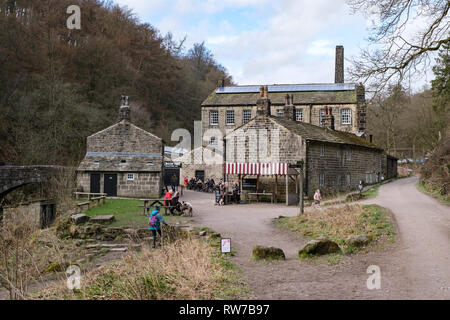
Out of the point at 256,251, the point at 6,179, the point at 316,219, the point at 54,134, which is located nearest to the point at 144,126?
the point at 54,134

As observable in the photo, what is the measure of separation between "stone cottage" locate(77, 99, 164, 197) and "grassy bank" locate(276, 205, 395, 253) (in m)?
14.3

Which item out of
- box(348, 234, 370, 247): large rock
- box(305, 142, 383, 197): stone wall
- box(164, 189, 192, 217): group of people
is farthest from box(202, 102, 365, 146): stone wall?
box(348, 234, 370, 247): large rock

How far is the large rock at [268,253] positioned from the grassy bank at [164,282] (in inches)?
49.1

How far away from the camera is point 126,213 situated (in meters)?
20.6

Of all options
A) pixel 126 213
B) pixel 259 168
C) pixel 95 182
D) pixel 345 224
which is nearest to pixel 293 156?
pixel 259 168

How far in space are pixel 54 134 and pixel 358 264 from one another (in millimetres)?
27657

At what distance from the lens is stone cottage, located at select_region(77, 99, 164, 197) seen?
2873cm

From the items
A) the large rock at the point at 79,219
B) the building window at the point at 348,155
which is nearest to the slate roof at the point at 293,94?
the building window at the point at 348,155

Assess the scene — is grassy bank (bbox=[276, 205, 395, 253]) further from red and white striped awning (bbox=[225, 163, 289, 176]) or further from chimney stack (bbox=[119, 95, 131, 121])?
chimney stack (bbox=[119, 95, 131, 121])

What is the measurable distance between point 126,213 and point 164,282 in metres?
13.6

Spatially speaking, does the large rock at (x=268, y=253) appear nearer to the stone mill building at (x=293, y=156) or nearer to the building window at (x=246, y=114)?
the stone mill building at (x=293, y=156)

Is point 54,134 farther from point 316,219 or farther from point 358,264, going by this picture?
point 358,264

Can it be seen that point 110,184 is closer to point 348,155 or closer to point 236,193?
point 236,193
